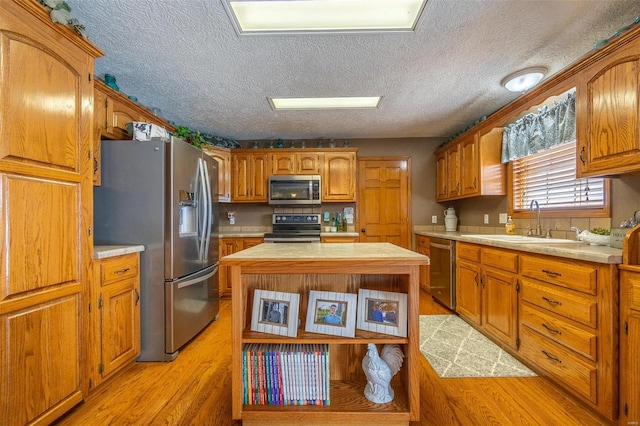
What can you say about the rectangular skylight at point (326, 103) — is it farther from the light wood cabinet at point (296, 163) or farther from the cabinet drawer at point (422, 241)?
the cabinet drawer at point (422, 241)

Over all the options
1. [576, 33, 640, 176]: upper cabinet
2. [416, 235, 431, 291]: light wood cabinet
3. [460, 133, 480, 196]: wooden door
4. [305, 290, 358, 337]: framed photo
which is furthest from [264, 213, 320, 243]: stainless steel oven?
[576, 33, 640, 176]: upper cabinet

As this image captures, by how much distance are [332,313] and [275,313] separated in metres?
0.29

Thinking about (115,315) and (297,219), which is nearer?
(115,315)

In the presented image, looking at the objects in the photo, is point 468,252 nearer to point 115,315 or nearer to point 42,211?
point 115,315

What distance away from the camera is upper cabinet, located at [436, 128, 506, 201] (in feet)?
10.4

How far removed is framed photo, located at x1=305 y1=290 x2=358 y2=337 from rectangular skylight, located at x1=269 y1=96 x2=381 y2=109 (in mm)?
2242

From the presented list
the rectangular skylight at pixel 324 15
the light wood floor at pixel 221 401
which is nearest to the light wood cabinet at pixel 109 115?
the rectangular skylight at pixel 324 15

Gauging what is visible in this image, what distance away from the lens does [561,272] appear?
171 centimetres

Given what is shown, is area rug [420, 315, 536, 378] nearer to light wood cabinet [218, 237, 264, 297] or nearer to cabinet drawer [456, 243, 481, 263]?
cabinet drawer [456, 243, 481, 263]

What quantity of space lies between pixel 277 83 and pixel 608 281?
261 centimetres

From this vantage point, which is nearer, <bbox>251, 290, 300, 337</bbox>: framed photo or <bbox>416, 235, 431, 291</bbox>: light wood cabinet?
<bbox>251, 290, 300, 337</bbox>: framed photo

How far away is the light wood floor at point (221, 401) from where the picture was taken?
1528mm

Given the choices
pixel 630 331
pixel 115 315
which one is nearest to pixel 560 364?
pixel 630 331

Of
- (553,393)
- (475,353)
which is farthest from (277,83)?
(553,393)
